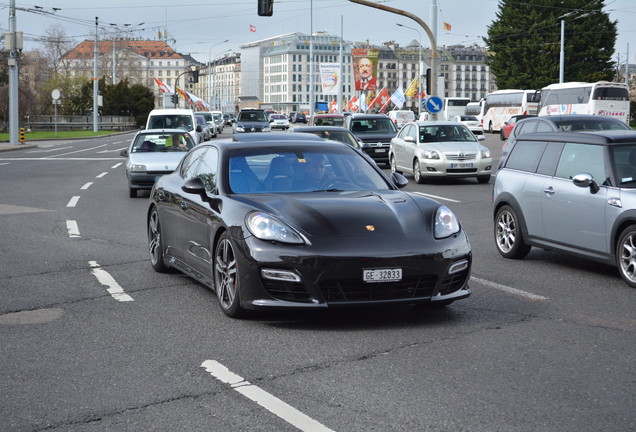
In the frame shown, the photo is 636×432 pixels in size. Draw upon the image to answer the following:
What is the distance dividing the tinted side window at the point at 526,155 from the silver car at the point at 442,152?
12756 millimetres

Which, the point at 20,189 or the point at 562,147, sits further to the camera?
the point at 20,189

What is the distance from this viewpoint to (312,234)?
6688mm

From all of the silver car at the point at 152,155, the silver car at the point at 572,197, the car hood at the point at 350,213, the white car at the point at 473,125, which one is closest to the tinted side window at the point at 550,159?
the silver car at the point at 572,197

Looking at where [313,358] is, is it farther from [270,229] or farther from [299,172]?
[299,172]

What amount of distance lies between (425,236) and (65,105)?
98545mm

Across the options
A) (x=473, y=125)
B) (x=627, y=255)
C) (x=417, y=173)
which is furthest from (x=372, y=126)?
(x=473, y=125)

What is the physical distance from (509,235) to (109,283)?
14.4 feet

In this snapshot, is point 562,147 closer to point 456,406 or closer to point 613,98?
point 456,406

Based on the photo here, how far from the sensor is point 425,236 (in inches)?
271

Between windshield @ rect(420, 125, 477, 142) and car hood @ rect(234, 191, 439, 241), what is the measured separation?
1750 cm

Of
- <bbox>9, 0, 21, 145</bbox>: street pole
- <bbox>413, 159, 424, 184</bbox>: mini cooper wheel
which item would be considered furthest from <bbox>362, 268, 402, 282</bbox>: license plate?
<bbox>9, 0, 21, 145</bbox>: street pole

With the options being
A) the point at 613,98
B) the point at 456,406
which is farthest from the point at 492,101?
the point at 456,406

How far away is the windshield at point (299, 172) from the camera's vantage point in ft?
25.5

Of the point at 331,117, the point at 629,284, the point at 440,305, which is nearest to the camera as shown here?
the point at 440,305
